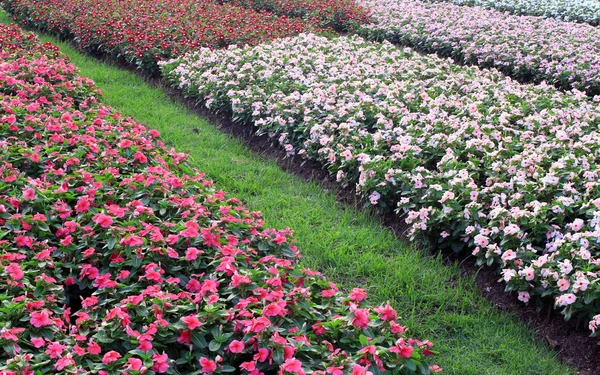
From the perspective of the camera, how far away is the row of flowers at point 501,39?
23.1ft

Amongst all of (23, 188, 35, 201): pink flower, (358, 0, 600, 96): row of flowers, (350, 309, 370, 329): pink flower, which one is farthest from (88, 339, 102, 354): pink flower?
(358, 0, 600, 96): row of flowers

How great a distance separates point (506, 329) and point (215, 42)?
17.9 ft

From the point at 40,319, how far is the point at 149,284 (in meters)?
0.45

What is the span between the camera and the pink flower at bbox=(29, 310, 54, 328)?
2.07 m

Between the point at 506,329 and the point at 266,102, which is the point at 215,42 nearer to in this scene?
the point at 266,102

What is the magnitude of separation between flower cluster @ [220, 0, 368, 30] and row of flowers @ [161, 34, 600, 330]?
3.11 meters

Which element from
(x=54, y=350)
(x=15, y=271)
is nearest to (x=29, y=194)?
(x=15, y=271)

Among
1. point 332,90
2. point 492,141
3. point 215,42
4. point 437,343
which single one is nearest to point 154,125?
point 332,90

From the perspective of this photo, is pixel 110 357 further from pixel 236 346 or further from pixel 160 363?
pixel 236 346

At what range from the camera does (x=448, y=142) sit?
4.16 m

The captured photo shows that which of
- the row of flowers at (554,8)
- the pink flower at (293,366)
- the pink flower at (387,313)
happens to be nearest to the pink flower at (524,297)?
the pink flower at (387,313)

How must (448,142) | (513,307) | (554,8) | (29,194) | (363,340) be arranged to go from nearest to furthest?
(363,340) → (29,194) → (513,307) → (448,142) → (554,8)

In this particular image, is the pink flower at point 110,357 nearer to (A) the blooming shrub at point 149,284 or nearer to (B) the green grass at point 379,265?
(A) the blooming shrub at point 149,284

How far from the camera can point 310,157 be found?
4668 millimetres
